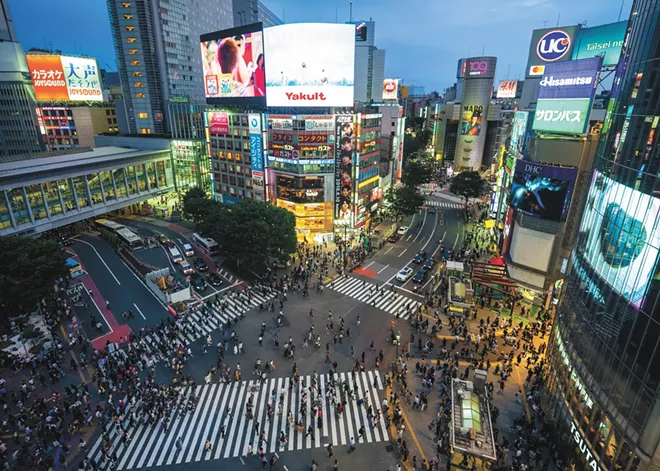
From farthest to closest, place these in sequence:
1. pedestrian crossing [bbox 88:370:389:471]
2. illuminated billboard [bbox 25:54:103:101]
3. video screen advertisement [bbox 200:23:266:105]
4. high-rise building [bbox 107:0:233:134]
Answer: high-rise building [bbox 107:0:233:134], illuminated billboard [bbox 25:54:103:101], video screen advertisement [bbox 200:23:266:105], pedestrian crossing [bbox 88:370:389:471]

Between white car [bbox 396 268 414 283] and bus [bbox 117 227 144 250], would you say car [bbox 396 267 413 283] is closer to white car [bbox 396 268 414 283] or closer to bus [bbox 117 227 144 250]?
white car [bbox 396 268 414 283]

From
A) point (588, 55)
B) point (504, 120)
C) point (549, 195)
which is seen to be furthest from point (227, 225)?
point (504, 120)

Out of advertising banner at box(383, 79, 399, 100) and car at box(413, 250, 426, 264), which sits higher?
advertising banner at box(383, 79, 399, 100)

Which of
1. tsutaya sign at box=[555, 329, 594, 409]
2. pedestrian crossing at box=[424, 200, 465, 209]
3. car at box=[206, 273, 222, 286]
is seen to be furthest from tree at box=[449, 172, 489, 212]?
car at box=[206, 273, 222, 286]

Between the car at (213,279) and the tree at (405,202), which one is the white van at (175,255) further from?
the tree at (405,202)

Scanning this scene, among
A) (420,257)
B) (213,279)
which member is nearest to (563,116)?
(420,257)

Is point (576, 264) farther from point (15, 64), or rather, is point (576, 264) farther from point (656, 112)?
point (15, 64)
